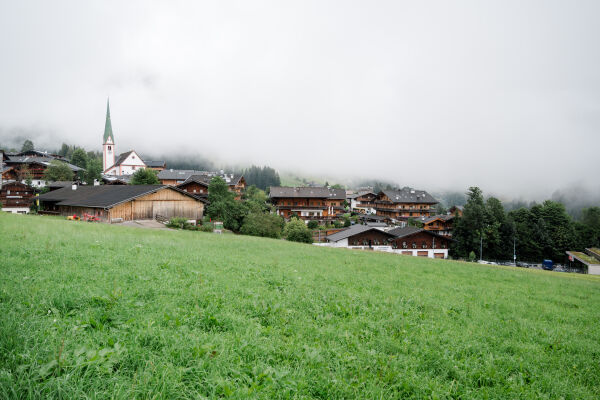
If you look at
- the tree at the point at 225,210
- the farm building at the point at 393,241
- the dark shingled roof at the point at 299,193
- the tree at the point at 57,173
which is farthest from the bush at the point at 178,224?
the tree at the point at 57,173

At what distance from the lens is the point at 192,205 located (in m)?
43.5

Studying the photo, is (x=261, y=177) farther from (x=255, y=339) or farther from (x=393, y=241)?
(x=255, y=339)

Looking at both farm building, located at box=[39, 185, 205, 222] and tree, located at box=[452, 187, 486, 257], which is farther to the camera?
tree, located at box=[452, 187, 486, 257]

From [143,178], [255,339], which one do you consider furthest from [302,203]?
[255,339]

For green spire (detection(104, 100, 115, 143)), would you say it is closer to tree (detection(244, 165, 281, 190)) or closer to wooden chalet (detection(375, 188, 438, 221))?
tree (detection(244, 165, 281, 190))

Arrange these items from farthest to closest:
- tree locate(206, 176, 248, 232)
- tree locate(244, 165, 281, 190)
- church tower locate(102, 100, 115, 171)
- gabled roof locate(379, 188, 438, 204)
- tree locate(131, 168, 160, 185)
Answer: tree locate(244, 165, 281, 190) < church tower locate(102, 100, 115, 171) < gabled roof locate(379, 188, 438, 204) < tree locate(131, 168, 160, 185) < tree locate(206, 176, 248, 232)

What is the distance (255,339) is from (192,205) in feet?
138

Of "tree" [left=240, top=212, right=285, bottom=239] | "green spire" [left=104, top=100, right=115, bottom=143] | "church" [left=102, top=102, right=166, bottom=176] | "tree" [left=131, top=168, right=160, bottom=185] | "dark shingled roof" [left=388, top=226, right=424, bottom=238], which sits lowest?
"dark shingled roof" [left=388, top=226, right=424, bottom=238]

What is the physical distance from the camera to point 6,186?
57875 mm

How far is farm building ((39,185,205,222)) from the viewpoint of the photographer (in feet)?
115

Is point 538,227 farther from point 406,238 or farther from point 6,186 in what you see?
point 6,186

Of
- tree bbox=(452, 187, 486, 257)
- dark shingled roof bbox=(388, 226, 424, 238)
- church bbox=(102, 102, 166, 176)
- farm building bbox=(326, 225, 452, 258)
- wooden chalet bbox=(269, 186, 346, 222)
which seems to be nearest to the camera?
farm building bbox=(326, 225, 452, 258)

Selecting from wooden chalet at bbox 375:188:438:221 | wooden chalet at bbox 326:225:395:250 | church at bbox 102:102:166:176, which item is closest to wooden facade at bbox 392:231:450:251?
wooden chalet at bbox 326:225:395:250

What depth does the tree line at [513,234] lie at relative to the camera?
70.0 m
